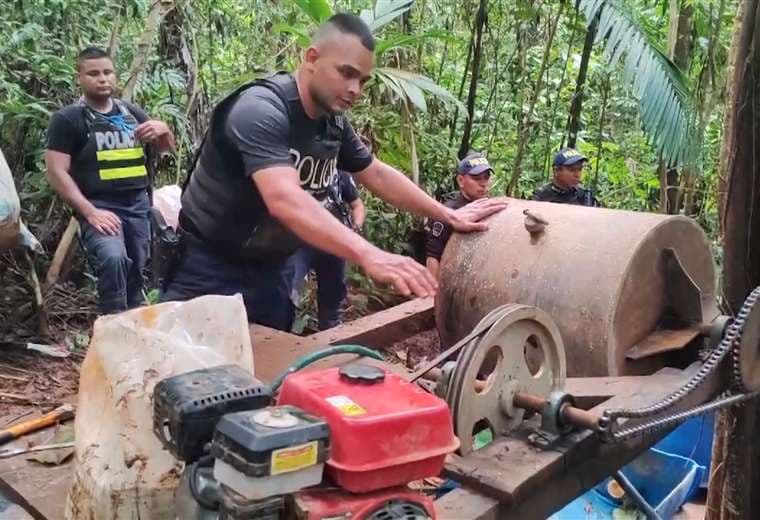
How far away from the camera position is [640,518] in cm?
342

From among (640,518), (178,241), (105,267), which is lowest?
(640,518)

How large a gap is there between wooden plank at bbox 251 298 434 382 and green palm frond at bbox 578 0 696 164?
3.44 meters

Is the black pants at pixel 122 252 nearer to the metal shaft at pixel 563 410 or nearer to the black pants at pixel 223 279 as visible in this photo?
the black pants at pixel 223 279

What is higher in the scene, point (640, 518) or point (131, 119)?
point (131, 119)

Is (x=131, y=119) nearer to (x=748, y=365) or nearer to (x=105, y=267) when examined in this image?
(x=105, y=267)

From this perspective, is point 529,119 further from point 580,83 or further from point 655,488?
point 655,488

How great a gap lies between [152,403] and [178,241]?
4.61 ft

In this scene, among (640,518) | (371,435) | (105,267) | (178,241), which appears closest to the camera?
(371,435)

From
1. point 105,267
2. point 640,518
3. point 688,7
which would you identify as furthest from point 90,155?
point 688,7

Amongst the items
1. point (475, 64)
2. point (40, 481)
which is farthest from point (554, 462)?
point (475, 64)

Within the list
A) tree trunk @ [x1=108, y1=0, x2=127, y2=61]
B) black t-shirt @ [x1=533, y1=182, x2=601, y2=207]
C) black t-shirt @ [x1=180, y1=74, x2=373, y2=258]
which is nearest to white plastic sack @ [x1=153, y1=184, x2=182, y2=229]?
tree trunk @ [x1=108, y1=0, x2=127, y2=61]

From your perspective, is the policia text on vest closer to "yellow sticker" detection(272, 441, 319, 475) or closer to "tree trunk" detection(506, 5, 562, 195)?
"tree trunk" detection(506, 5, 562, 195)

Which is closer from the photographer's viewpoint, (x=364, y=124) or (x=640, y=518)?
(x=640, y=518)

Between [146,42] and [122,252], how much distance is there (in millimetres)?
1452
